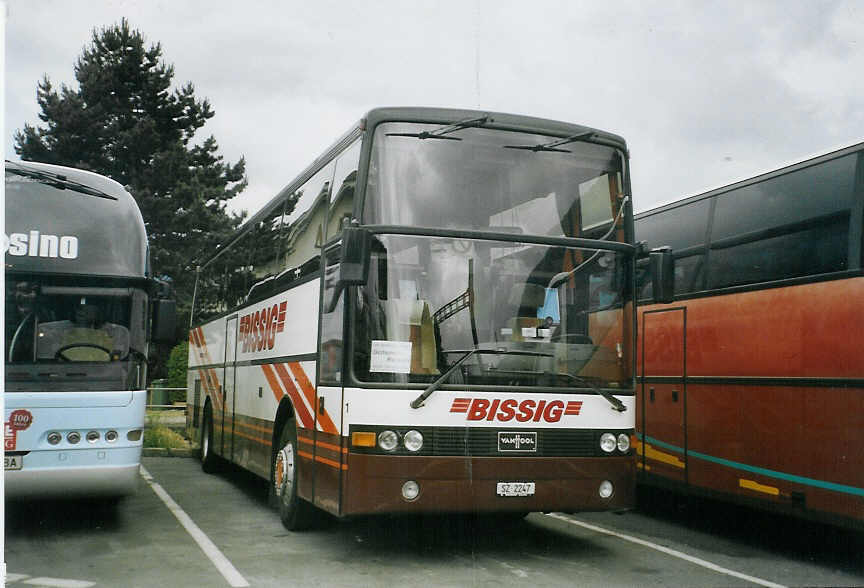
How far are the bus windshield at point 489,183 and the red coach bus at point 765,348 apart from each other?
1.66 m

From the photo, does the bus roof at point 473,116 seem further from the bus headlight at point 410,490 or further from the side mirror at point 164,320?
the bus headlight at point 410,490

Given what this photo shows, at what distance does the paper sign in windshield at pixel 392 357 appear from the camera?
784cm

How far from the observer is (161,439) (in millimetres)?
18906

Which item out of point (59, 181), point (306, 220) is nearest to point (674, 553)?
point (306, 220)

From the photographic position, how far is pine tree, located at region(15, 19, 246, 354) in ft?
130

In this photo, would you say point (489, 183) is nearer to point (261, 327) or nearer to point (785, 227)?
point (785, 227)

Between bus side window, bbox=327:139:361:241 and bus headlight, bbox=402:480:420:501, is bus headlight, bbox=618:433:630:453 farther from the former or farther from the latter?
bus side window, bbox=327:139:361:241

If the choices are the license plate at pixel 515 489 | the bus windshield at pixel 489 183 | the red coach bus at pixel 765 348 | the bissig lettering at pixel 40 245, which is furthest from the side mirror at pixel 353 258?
the red coach bus at pixel 765 348

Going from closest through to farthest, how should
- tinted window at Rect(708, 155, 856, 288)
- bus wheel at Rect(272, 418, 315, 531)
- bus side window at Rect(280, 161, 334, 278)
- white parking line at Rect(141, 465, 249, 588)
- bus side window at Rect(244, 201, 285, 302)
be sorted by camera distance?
white parking line at Rect(141, 465, 249, 588) < tinted window at Rect(708, 155, 856, 288) < bus wheel at Rect(272, 418, 315, 531) < bus side window at Rect(280, 161, 334, 278) < bus side window at Rect(244, 201, 285, 302)

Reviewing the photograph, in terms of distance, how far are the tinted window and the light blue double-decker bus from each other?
567 centimetres

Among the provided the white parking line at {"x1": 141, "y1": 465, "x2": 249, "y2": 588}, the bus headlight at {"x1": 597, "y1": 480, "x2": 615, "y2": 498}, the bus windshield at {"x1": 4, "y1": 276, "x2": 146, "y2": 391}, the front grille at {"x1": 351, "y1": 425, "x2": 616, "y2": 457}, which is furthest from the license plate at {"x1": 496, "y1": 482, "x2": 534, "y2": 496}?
Answer: the bus windshield at {"x1": 4, "y1": 276, "x2": 146, "y2": 391}

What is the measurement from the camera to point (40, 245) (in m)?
9.23

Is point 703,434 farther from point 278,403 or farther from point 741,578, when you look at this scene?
point 278,403

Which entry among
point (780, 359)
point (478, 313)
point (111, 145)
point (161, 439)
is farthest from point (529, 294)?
point (111, 145)
